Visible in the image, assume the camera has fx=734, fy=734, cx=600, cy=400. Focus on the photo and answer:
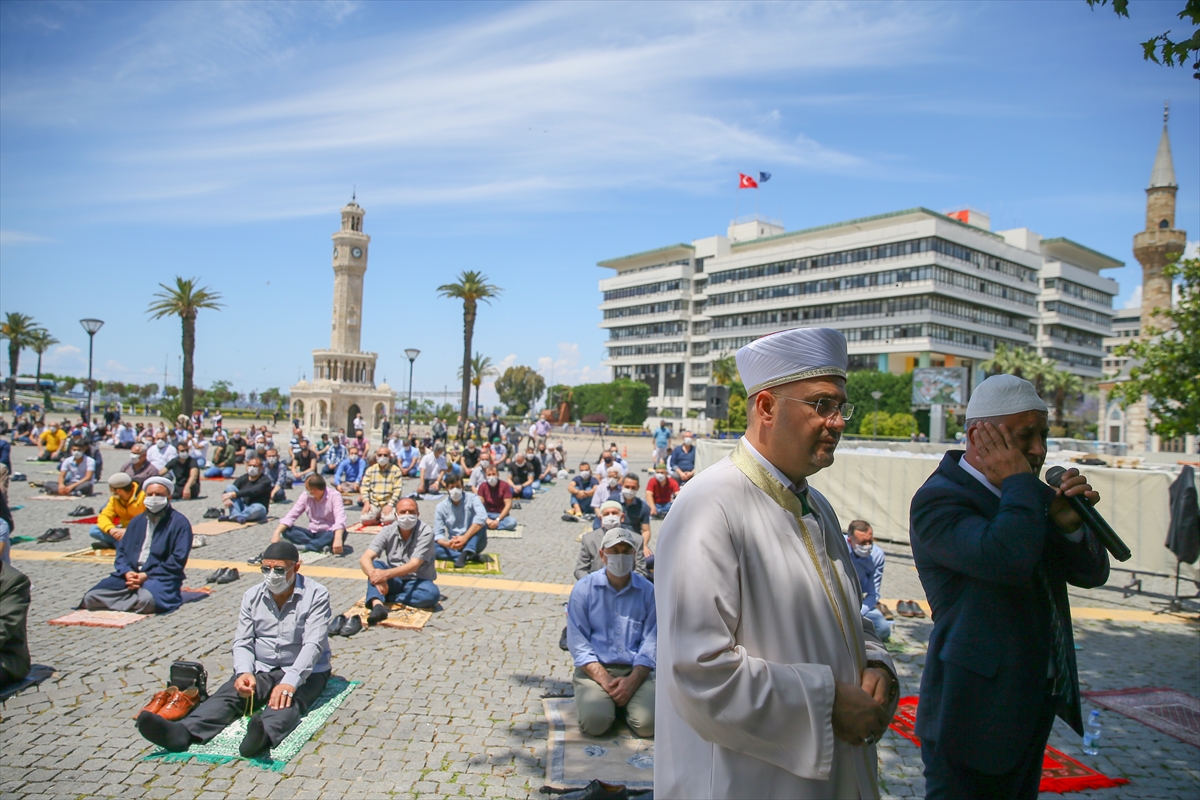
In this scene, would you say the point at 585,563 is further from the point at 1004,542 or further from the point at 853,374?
the point at 853,374

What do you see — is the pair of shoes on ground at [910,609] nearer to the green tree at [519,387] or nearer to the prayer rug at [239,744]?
the prayer rug at [239,744]

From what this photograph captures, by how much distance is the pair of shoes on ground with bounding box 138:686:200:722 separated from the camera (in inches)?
196

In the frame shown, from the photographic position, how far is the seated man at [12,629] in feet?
18.2

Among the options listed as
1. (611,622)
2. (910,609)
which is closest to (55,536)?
(611,622)

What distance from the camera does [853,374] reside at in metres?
69.1

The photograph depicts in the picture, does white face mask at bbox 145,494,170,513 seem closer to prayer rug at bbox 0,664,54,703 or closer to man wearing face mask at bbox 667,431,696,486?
prayer rug at bbox 0,664,54,703

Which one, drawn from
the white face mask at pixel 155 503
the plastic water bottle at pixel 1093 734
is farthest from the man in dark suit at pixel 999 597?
the white face mask at pixel 155 503

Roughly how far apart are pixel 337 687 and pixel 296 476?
16.7m

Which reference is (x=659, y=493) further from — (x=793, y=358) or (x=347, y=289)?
(x=347, y=289)

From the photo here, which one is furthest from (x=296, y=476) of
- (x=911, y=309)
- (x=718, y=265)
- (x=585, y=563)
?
(x=718, y=265)

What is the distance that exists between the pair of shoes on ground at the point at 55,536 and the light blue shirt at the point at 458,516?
5913 millimetres

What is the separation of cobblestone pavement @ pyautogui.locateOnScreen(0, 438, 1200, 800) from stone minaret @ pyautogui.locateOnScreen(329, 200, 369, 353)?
66987 millimetres

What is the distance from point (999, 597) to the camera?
2656 millimetres

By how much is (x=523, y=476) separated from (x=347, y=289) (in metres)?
60.4
